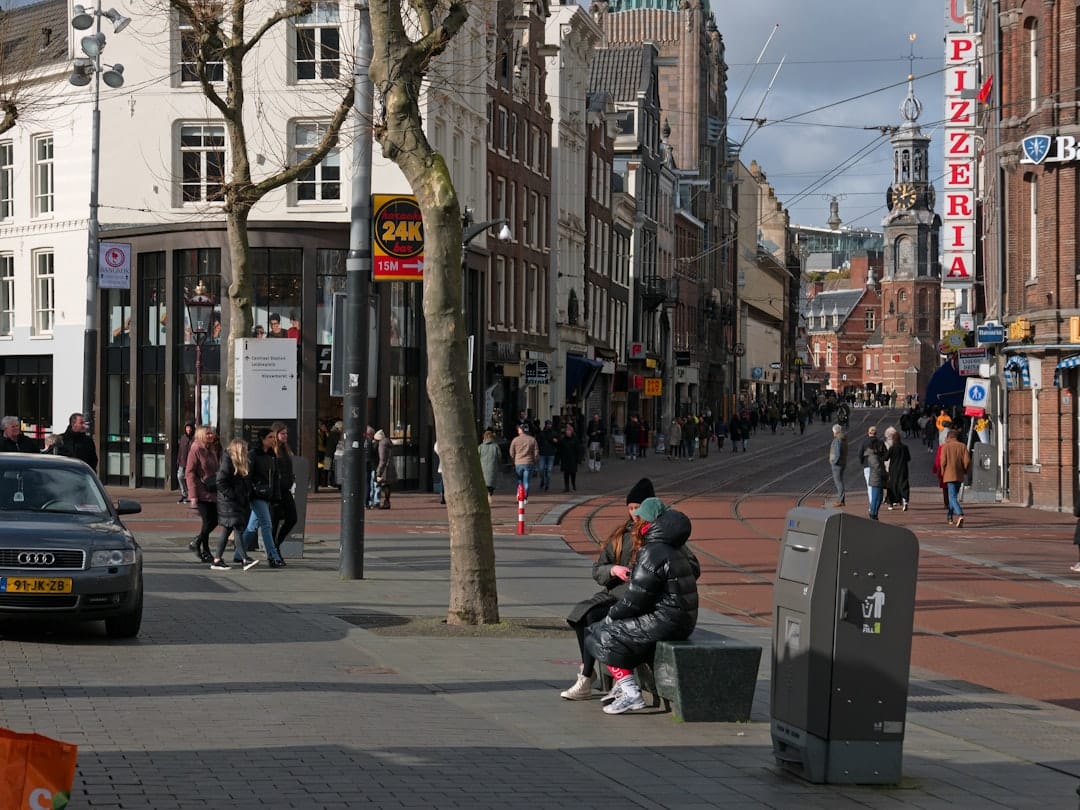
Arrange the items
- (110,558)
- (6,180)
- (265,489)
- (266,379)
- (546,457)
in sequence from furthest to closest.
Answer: (6,180) → (546,457) → (266,379) → (265,489) → (110,558)

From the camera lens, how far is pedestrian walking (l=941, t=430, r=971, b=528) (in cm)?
3095

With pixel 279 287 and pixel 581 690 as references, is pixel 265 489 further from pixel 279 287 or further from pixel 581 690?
pixel 279 287

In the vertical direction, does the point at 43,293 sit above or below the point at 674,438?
above

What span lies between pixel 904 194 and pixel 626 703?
17340 cm

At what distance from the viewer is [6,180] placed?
44438 millimetres

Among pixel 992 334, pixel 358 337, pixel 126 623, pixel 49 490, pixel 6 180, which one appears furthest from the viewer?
pixel 6 180

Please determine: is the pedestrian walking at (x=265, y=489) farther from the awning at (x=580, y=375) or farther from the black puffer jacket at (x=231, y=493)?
the awning at (x=580, y=375)

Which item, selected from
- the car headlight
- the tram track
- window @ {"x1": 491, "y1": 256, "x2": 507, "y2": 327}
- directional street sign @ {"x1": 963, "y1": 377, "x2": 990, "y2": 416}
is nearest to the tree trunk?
the tram track

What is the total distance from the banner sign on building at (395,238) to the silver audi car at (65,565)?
6.88 meters

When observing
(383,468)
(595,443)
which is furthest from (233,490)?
(595,443)

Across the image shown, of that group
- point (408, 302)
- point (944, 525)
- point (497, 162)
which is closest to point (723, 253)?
point (497, 162)

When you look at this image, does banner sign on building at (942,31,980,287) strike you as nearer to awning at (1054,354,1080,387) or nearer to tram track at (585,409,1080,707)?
awning at (1054,354,1080,387)

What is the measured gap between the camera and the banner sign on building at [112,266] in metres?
35.0

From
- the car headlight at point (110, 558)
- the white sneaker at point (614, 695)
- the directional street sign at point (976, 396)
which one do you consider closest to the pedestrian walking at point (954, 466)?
the directional street sign at point (976, 396)
